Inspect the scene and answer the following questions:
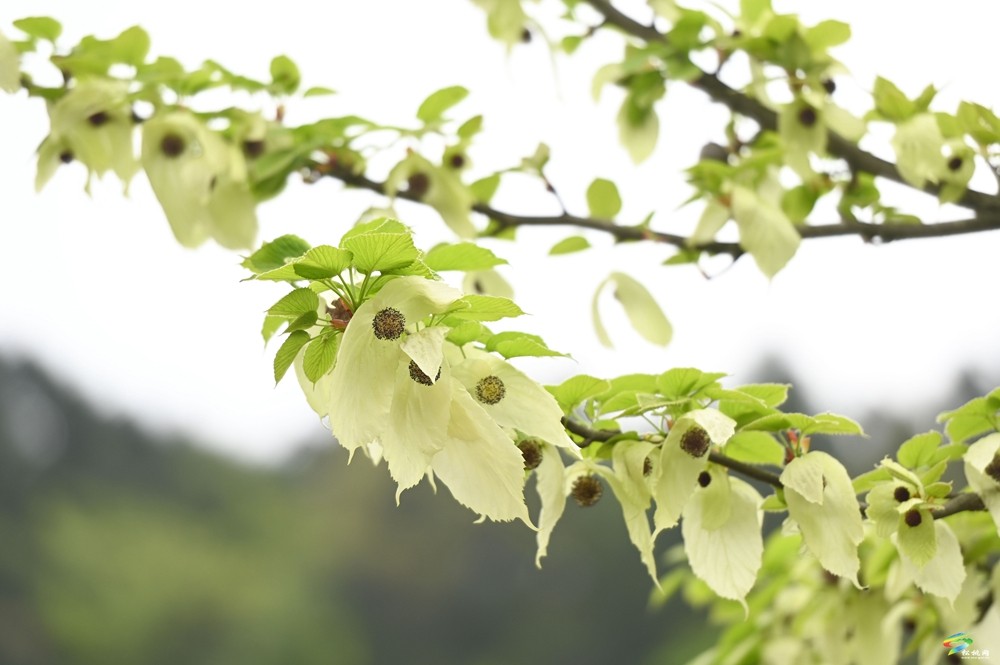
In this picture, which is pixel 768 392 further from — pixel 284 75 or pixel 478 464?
pixel 284 75

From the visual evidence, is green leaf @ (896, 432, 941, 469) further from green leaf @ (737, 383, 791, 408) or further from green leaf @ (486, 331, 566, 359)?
green leaf @ (486, 331, 566, 359)

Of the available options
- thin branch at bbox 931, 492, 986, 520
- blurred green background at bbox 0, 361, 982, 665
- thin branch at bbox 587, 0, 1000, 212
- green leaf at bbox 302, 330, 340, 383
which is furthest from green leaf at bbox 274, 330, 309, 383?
blurred green background at bbox 0, 361, 982, 665

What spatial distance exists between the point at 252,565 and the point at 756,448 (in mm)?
10978

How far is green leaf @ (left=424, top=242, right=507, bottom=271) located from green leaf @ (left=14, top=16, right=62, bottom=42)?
44 centimetres

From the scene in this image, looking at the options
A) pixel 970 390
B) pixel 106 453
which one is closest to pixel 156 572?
pixel 106 453

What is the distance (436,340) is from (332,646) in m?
10.6

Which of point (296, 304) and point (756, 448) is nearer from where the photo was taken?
point (296, 304)

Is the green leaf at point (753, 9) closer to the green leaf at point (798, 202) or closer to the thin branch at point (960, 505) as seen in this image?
the green leaf at point (798, 202)

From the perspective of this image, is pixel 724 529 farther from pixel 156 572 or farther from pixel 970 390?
pixel 156 572

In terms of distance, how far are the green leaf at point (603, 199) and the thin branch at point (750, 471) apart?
36 cm

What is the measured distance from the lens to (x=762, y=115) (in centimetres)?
89

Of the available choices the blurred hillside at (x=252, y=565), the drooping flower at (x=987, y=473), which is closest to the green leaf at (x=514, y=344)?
the drooping flower at (x=987, y=473)

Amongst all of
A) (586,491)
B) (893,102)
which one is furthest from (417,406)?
(893,102)

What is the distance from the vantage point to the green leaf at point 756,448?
52cm
